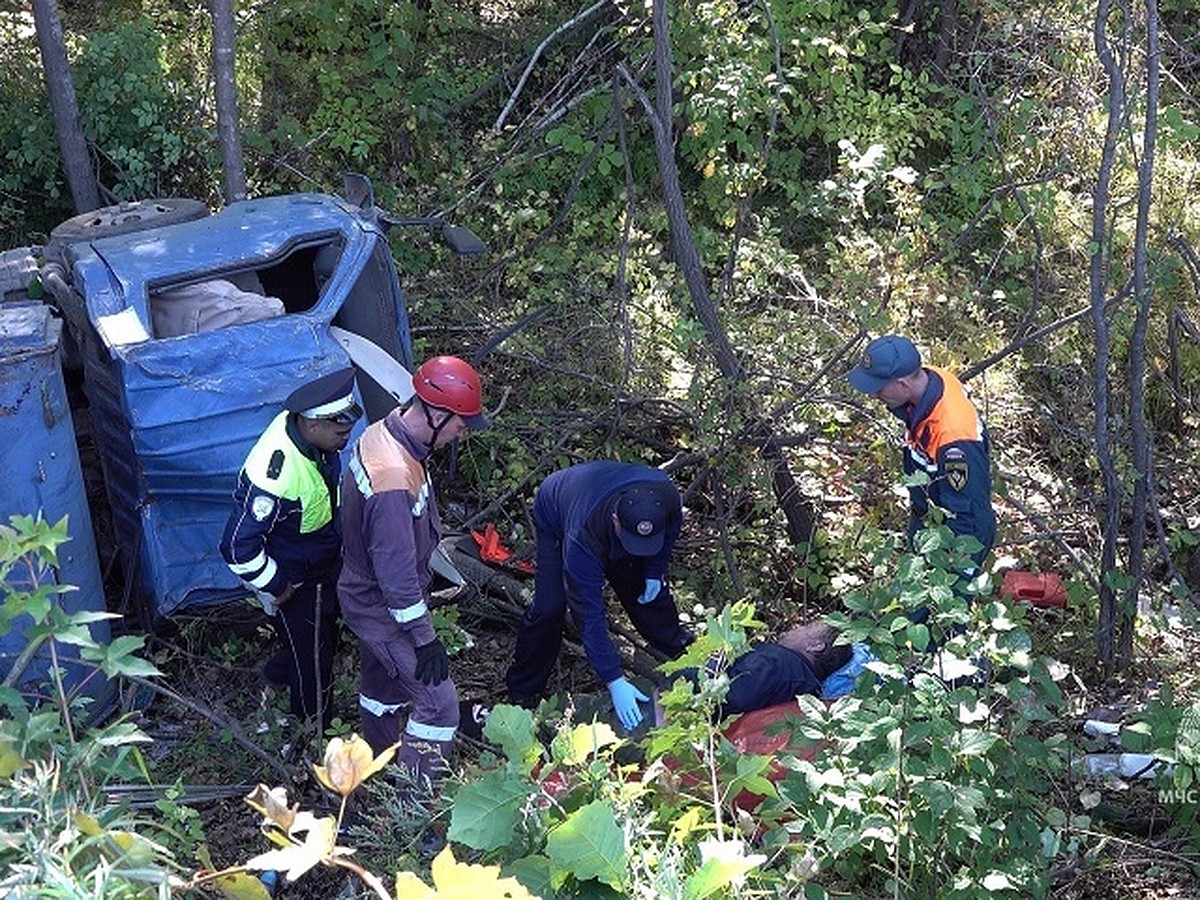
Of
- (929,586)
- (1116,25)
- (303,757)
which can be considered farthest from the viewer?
(1116,25)

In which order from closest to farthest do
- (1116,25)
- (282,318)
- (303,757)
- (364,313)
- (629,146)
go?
1. (303,757)
2. (282,318)
3. (364,313)
4. (1116,25)
5. (629,146)

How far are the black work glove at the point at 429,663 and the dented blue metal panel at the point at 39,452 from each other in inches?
50.3

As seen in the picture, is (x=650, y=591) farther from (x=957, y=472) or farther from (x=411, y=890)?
(x=411, y=890)

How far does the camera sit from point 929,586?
3902 mm

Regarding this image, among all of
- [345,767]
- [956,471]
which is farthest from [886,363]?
[345,767]

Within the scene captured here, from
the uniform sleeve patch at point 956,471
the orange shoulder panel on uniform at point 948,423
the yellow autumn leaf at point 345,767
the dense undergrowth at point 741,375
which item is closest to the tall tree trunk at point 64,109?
the dense undergrowth at point 741,375

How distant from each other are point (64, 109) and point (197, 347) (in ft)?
10.9

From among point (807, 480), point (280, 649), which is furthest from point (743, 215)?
point (280, 649)

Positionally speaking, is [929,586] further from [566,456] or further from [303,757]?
[566,456]

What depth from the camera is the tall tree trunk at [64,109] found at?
26.0 feet

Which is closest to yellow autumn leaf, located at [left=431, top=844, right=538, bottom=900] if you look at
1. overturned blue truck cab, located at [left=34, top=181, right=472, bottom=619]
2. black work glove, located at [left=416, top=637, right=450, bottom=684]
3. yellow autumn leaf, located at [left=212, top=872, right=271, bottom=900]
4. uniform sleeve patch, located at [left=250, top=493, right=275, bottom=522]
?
yellow autumn leaf, located at [left=212, top=872, right=271, bottom=900]

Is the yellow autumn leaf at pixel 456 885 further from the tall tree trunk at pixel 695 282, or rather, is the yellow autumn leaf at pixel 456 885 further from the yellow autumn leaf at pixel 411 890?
the tall tree trunk at pixel 695 282

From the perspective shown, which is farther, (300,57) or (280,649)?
(300,57)

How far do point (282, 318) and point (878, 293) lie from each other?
9.27 feet
